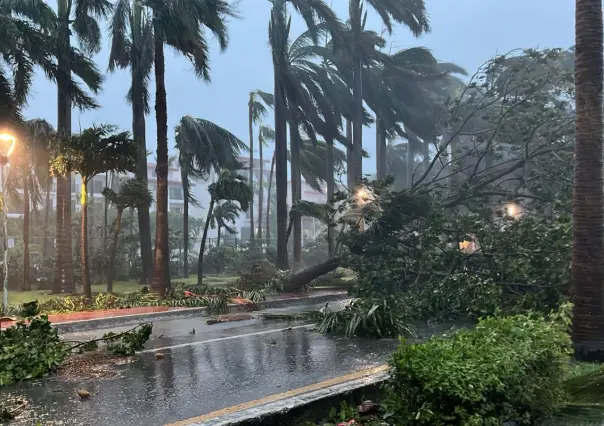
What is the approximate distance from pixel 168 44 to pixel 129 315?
26.0 feet

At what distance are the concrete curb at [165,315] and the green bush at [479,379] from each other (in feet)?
26.1

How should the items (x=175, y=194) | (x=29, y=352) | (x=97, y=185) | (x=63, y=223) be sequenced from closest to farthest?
(x=29, y=352) < (x=63, y=223) < (x=97, y=185) < (x=175, y=194)

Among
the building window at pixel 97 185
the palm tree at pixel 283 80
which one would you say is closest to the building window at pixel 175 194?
the building window at pixel 97 185

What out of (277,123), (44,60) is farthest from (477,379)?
(277,123)

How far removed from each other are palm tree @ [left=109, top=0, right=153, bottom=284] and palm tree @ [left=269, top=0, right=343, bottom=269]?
5.21m

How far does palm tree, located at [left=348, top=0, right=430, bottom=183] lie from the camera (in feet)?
93.4

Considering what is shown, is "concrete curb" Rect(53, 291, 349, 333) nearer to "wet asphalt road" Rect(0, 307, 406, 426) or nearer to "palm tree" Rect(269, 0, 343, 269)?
"wet asphalt road" Rect(0, 307, 406, 426)

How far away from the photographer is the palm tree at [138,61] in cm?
1862

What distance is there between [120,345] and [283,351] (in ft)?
7.52

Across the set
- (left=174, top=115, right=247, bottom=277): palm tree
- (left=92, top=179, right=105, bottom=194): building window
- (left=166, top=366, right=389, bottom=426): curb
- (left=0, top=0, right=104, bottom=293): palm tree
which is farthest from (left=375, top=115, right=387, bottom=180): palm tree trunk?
(left=92, top=179, right=105, bottom=194): building window

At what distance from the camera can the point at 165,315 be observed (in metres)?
12.7

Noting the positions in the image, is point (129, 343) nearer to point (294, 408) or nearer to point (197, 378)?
point (197, 378)

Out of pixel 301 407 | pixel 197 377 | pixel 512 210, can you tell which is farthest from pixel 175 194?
pixel 301 407

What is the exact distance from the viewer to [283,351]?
318 inches
